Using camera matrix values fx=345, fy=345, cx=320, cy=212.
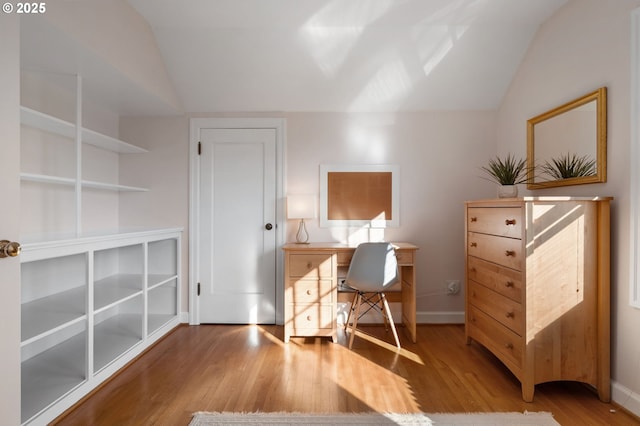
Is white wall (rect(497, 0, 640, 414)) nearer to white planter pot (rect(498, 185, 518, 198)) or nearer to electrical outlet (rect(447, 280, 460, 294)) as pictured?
white planter pot (rect(498, 185, 518, 198))

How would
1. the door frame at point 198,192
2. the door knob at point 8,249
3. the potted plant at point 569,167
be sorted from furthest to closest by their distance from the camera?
the door frame at point 198,192 < the potted plant at point 569,167 < the door knob at point 8,249

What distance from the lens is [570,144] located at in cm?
231

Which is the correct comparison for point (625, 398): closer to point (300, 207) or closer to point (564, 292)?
point (564, 292)

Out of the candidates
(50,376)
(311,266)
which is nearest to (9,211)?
(50,376)

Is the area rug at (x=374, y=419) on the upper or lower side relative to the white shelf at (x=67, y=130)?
lower

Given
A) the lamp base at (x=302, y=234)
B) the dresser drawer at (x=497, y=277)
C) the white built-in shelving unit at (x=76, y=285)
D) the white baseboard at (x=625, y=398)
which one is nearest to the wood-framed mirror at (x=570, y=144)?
the dresser drawer at (x=497, y=277)

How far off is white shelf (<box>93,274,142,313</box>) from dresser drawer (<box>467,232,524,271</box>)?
255 centimetres

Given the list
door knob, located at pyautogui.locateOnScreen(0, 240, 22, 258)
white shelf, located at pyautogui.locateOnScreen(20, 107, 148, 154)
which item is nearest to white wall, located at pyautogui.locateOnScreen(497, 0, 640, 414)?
door knob, located at pyautogui.locateOnScreen(0, 240, 22, 258)

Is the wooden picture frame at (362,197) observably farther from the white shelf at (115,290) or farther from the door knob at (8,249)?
the door knob at (8,249)

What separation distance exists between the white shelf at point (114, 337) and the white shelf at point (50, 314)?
377 millimetres

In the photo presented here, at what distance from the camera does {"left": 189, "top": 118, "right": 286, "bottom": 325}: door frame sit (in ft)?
10.8

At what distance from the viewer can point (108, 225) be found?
3229 mm

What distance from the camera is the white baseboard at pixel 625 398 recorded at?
1.81 metres

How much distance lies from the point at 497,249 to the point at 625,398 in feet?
3.26
